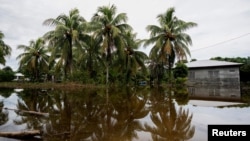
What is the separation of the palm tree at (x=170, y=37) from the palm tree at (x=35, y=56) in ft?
48.4

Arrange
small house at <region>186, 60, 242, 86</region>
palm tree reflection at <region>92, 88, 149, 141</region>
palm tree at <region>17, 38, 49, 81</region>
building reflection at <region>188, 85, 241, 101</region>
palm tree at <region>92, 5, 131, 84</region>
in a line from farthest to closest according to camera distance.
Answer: palm tree at <region>17, 38, 49, 81</region>
small house at <region>186, 60, 242, 86</region>
palm tree at <region>92, 5, 131, 84</region>
building reflection at <region>188, 85, 241, 101</region>
palm tree reflection at <region>92, 88, 149, 141</region>

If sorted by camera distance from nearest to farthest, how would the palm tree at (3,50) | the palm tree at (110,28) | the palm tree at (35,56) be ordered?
1. the palm tree at (110,28)
2. the palm tree at (3,50)
3. the palm tree at (35,56)

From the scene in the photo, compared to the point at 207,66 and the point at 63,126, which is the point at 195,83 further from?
the point at 63,126

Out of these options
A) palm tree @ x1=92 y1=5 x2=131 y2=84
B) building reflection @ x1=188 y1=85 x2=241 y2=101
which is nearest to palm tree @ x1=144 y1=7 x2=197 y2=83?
palm tree @ x1=92 y1=5 x2=131 y2=84

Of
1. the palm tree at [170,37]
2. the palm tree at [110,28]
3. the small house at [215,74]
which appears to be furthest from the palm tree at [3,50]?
the small house at [215,74]

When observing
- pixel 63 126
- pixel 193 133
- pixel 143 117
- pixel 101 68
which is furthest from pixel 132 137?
pixel 101 68

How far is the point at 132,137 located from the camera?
4.98 metres

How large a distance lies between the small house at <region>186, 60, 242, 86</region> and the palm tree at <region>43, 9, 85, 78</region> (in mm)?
15373

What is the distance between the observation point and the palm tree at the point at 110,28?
2268 cm

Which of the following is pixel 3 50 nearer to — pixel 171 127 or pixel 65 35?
pixel 65 35

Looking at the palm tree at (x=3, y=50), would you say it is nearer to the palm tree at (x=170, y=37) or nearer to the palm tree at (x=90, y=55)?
the palm tree at (x=90, y=55)

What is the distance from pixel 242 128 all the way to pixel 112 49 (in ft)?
65.3

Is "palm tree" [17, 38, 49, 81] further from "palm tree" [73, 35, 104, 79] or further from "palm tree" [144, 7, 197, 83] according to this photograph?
"palm tree" [144, 7, 197, 83]

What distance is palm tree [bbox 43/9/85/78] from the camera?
22822 mm
